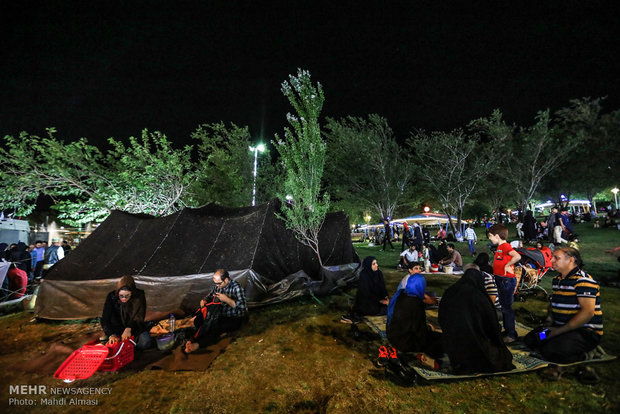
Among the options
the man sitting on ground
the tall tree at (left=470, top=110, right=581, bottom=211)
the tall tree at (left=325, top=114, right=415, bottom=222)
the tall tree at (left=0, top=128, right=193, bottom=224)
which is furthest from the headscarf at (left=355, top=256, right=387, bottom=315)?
the tall tree at (left=470, top=110, right=581, bottom=211)

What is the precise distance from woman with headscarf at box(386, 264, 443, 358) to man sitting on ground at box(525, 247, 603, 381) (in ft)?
5.01

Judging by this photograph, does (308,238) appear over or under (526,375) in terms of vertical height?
over

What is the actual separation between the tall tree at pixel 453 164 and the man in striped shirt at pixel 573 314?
17726 millimetres

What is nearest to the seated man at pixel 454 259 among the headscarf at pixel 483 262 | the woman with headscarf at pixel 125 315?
the headscarf at pixel 483 262

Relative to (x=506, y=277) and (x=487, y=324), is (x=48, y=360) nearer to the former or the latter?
(x=487, y=324)

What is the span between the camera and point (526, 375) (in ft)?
11.9

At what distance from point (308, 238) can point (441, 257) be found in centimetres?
717

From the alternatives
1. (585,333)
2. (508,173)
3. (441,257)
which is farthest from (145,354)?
(508,173)

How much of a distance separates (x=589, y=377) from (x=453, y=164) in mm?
19267

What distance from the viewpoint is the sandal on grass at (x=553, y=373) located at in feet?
11.3

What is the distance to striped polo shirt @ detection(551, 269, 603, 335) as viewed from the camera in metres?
3.60

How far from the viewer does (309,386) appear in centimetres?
368

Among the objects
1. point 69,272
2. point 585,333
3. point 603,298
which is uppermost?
point 69,272

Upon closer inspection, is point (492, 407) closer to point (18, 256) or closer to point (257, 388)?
point (257, 388)
